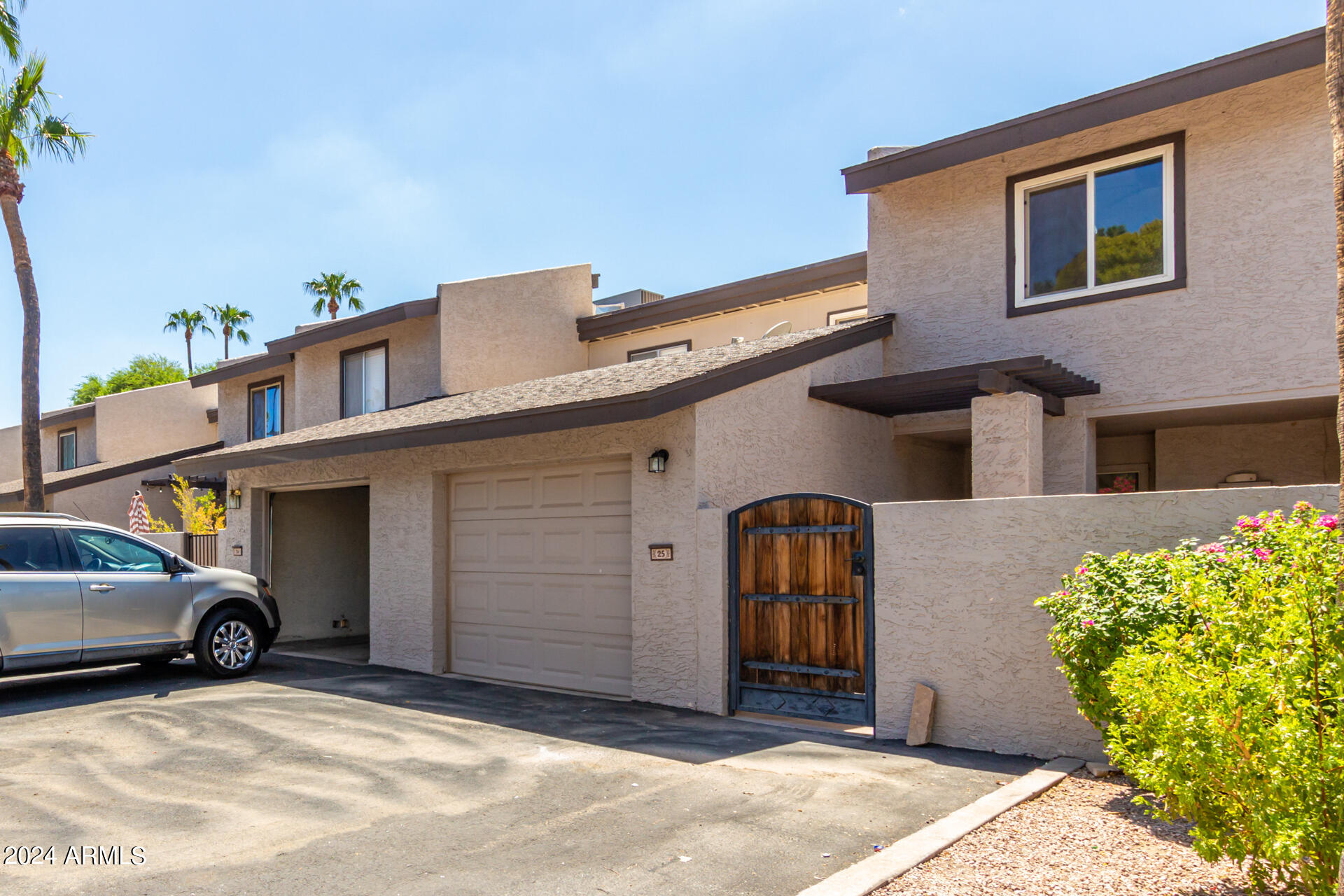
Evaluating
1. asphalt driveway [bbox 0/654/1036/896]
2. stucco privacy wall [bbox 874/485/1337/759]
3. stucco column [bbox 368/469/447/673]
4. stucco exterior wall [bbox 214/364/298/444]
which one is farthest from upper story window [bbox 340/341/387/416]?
stucco privacy wall [bbox 874/485/1337/759]

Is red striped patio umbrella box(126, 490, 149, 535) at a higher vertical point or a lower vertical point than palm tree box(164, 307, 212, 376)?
lower

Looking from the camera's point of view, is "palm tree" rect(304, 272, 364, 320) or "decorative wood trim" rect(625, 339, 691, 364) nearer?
"decorative wood trim" rect(625, 339, 691, 364)

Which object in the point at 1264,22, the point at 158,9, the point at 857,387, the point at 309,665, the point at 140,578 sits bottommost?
the point at 309,665

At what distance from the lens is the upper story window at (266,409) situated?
20547 millimetres

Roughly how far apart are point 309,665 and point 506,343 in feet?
23.3

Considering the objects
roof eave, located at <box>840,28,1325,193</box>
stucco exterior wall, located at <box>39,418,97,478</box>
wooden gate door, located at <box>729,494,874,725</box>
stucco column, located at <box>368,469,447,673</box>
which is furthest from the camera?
stucco exterior wall, located at <box>39,418,97,478</box>

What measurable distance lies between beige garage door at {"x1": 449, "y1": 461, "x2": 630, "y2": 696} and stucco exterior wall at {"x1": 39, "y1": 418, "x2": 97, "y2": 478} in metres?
18.5

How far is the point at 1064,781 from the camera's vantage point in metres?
6.21

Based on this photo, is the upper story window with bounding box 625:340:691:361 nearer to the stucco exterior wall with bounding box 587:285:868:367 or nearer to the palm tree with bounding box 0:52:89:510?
the stucco exterior wall with bounding box 587:285:868:367

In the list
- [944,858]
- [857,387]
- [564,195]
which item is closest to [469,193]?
[564,195]

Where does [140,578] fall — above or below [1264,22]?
below

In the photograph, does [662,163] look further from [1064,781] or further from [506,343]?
[1064,781]

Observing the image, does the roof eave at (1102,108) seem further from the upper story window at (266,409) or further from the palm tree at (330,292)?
the palm tree at (330,292)

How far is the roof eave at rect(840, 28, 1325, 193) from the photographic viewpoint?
9.12 m
